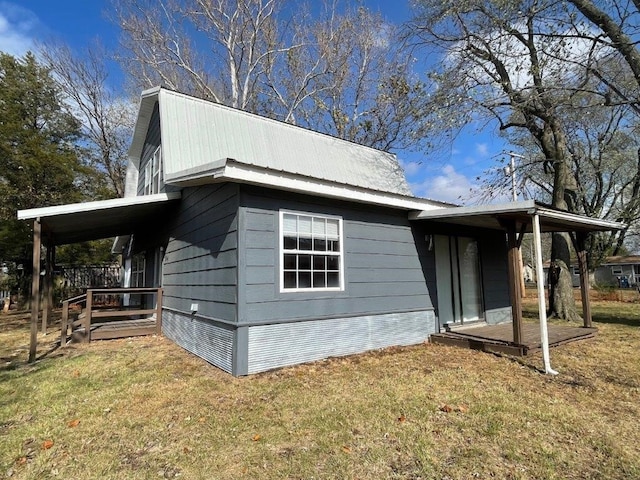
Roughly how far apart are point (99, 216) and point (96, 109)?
53.6 feet

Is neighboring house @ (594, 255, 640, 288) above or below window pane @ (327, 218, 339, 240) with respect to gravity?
below

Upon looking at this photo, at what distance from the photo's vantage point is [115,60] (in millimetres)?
18391

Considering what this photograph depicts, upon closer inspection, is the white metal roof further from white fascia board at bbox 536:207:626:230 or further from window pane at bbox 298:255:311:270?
white fascia board at bbox 536:207:626:230

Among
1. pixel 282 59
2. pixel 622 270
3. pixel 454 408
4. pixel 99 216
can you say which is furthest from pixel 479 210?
pixel 622 270

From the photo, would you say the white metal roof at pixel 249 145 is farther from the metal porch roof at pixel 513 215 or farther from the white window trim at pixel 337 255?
the metal porch roof at pixel 513 215

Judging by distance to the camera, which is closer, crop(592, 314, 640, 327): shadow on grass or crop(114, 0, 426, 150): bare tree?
crop(592, 314, 640, 327): shadow on grass

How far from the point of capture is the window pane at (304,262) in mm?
5926

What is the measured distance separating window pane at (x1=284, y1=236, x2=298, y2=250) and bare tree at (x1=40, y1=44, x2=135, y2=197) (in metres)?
16.7

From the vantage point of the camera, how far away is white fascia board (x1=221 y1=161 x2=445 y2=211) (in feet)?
16.5

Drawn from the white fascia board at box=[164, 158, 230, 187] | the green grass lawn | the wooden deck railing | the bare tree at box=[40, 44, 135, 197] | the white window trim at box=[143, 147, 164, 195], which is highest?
the bare tree at box=[40, 44, 135, 197]

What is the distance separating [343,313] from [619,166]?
1794 cm

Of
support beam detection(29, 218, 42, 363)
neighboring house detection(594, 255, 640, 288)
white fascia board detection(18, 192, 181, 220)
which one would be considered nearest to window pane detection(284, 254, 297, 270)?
white fascia board detection(18, 192, 181, 220)

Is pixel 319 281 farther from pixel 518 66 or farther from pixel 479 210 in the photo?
pixel 518 66

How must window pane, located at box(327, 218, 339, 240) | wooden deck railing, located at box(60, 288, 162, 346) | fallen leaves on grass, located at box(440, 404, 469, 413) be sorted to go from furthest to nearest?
wooden deck railing, located at box(60, 288, 162, 346), window pane, located at box(327, 218, 339, 240), fallen leaves on grass, located at box(440, 404, 469, 413)
